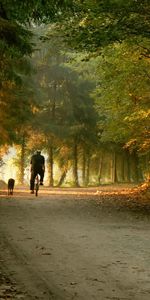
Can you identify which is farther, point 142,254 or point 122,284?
point 142,254

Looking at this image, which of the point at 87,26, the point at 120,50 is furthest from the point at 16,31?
the point at 120,50

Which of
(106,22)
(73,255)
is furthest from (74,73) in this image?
(73,255)

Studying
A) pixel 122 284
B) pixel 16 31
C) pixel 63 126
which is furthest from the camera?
pixel 63 126

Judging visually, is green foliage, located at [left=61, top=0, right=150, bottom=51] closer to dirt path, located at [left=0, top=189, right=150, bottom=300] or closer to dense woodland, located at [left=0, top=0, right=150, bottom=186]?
dense woodland, located at [left=0, top=0, right=150, bottom=186]

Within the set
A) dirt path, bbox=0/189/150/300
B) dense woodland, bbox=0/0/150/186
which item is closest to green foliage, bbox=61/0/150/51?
dense woodland, bbox=0/0/150/186

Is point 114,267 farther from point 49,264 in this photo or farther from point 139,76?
point 139,76

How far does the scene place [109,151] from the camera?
162 feet

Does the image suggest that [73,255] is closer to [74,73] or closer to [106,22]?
[106,22]

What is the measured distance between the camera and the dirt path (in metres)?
7.11

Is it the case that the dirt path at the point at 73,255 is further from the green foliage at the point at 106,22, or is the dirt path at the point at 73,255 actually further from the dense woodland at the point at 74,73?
the green foliage at the point at 106,22

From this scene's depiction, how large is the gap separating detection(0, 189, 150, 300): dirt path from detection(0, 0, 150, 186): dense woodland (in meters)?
4.68

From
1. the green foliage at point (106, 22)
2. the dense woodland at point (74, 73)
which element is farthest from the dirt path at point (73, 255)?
the green foliage at point (106, 22)

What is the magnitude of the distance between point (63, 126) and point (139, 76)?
66.1ft

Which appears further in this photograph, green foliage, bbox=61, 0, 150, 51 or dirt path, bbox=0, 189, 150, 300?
green foliage, bbox=61, 0, 150, 51
